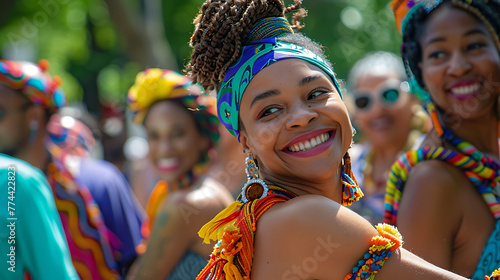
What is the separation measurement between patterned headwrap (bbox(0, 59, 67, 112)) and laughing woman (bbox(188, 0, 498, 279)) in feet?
9.01

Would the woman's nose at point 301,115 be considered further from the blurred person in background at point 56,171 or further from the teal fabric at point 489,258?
the blurred person in background at point 56,171

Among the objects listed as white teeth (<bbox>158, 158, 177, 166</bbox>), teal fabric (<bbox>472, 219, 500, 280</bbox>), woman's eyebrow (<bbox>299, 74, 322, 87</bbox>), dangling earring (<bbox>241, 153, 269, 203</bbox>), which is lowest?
white teeth (<bbox>158, 158, 177, 166</bbox>)

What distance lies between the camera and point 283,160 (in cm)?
221

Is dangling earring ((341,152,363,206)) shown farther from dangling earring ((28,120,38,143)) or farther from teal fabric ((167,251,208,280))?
dangling earring ((28,120,38,143))

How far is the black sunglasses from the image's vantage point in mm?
5754

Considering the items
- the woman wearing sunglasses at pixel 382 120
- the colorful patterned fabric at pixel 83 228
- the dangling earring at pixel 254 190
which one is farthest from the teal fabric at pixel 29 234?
A: the woman wearing sunglasses at pixel 382 120

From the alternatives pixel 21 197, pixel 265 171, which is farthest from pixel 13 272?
pixel 265 171

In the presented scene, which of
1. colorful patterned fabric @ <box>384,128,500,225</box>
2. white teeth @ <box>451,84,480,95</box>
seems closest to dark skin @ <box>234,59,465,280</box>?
colorful patterned fabric @ <box>384,128,500,225</box>

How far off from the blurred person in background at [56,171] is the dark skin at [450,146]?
9.01ft

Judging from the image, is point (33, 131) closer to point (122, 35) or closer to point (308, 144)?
point (308, 144)

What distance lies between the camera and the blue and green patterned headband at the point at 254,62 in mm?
2240

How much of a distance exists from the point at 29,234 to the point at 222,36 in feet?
5.09

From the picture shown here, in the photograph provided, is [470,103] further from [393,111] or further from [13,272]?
[393,111]

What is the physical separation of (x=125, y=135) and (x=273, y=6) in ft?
26.0
